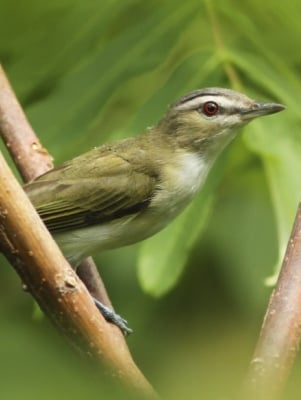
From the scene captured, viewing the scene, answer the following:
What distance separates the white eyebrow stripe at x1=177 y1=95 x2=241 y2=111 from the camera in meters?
2.92

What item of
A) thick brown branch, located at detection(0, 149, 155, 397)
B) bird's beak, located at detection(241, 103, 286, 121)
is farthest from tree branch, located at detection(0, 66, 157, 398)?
bird's beak, located at detection(241, 103, 286, 121)

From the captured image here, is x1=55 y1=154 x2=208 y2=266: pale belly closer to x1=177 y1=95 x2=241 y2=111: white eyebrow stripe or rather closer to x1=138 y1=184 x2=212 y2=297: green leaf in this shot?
x1=138 y1=184 x2=212 y2=297: green leaf

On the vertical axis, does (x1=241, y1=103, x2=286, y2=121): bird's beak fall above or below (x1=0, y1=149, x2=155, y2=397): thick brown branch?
above

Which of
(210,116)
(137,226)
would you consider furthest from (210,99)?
(137,226)

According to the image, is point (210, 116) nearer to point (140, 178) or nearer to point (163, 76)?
point (163, 76)

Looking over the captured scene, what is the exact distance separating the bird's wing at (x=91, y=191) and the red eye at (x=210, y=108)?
35cm

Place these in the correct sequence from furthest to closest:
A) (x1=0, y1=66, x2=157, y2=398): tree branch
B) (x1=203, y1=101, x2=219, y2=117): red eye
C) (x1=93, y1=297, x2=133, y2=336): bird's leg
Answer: (x1=203, y1=101, x2=219, y2=117): red eye → (x1=93, y1=297, x2=133, y2=336): bird's leg → (x1=0, y1=66, x2=157, y2=398): tree branch

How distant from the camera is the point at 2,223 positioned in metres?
1.27

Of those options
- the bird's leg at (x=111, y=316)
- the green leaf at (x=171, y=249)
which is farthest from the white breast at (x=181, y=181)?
the bird's leg at (x=111, y=316)

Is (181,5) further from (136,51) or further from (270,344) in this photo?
(270,344)

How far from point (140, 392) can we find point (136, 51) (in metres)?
2.50

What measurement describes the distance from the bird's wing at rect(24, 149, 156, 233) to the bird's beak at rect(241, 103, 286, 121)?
56cm

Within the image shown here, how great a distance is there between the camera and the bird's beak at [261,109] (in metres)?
2.75

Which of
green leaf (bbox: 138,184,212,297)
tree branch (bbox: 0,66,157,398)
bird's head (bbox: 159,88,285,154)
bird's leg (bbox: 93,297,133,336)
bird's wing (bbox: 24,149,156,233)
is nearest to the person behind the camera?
tree branch (bbox: 0,66,157,398)
